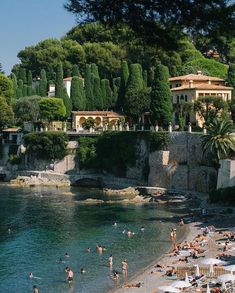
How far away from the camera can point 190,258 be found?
3375cm

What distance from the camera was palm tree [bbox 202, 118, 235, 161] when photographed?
4966 centimetres

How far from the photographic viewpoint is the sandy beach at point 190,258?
95.3ft

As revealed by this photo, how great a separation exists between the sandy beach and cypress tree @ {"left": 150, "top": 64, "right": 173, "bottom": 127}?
500 inches

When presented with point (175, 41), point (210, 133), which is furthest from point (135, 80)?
point (175, 41)

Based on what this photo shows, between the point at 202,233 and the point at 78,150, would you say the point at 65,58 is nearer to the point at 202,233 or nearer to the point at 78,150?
the point at 78,150

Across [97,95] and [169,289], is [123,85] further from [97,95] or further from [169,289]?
[169,289]

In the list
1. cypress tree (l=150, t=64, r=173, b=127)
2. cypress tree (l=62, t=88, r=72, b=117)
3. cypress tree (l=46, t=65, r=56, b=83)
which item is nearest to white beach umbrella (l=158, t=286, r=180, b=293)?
cypress tree (l=150, t=64, r=173, b=127)

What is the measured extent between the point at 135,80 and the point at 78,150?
38.0ft

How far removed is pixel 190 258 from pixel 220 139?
1798 centimetres

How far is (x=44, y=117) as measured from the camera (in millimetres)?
75625

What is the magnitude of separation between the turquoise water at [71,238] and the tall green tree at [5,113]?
15.5 m

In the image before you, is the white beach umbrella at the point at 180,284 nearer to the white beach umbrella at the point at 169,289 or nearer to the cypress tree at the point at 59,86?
the white beach umbrella at the point at 169,289

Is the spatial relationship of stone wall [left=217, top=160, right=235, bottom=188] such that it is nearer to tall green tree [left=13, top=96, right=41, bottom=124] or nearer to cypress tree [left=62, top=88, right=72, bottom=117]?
cypress tree [left=62, top=88, right=72, bottom=117]

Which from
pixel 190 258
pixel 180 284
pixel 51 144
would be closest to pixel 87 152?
pixel 51 144
